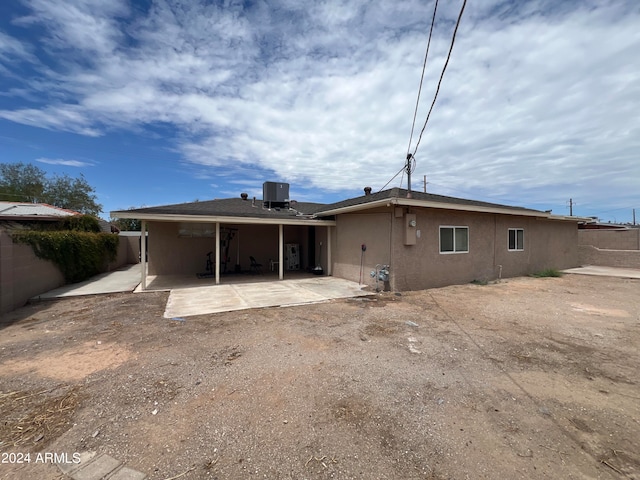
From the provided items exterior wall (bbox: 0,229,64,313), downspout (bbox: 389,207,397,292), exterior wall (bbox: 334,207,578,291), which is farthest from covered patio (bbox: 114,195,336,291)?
downspout (bbox: 389,207,397,292)

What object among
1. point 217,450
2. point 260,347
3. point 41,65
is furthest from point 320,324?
point 41,65

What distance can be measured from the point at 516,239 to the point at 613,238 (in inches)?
391

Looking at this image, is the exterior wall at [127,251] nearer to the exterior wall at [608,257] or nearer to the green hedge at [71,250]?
the green hedge at [71,250]

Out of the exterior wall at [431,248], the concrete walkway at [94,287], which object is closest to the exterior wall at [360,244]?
the exterior wall at [431,248]

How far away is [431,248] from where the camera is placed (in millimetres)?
8852

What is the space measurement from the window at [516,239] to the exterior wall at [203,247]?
748 centimetres

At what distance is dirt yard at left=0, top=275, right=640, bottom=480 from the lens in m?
2.00

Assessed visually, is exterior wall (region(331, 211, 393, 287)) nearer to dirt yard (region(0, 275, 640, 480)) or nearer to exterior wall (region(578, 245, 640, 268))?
dirt yard (region(0, 275, 640, 480))

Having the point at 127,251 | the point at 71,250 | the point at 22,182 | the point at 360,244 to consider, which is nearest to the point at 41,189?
the point at 22,182

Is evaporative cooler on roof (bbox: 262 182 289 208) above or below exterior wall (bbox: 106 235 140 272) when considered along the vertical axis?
above

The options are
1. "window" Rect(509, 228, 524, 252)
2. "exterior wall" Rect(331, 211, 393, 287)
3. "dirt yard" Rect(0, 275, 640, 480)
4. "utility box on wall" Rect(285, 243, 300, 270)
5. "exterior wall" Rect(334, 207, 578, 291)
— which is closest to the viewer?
"dirt yard" Rect(0, 275, 640, 480)

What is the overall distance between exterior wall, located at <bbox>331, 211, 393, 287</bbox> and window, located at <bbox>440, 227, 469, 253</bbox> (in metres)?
2.04

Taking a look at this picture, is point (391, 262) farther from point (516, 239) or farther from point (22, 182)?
point (22, 182)

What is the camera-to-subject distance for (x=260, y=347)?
412cm
